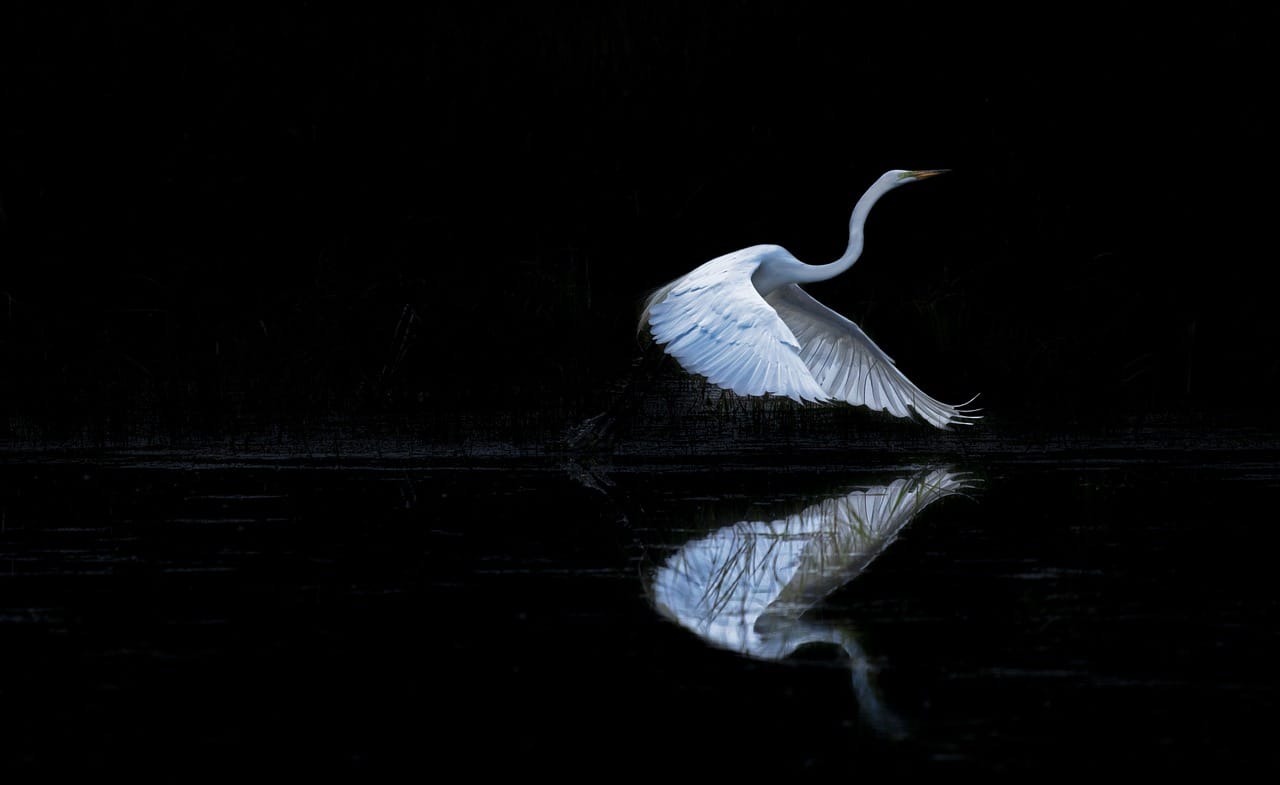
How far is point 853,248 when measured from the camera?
11.1 metres

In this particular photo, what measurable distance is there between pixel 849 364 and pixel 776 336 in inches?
66.2

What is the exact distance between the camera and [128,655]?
530cm

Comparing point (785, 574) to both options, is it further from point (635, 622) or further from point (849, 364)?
point (849, 364)

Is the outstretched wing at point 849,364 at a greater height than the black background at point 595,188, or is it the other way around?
the black background at point 595,188

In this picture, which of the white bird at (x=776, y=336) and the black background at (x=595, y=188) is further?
the black background at (x=595, y=188)

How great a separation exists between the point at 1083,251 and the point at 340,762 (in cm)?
1112

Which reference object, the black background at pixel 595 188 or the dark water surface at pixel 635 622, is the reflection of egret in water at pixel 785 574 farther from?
the black background at pixel 595 188

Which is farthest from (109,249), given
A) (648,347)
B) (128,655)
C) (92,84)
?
(128,655)

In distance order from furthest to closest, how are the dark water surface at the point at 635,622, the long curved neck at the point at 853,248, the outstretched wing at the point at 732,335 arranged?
the long curved neck at the point at 853,248 → the outstretched wing at the point at 732,335 → the dark water surface at the point at 635,622

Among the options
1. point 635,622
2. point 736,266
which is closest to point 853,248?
point 736,266

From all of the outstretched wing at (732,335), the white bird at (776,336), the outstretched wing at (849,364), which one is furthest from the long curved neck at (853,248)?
the outstretched wing at (732,335)

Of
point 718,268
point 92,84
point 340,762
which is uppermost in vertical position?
point 92,84

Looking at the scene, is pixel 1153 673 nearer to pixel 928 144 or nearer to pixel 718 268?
pixel 718 268

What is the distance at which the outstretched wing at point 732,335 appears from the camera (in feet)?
29.0
